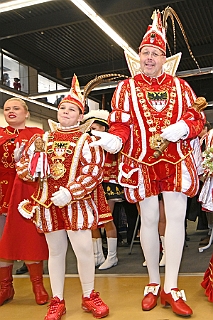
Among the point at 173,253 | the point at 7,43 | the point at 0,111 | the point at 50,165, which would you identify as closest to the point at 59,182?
the point at 50,165

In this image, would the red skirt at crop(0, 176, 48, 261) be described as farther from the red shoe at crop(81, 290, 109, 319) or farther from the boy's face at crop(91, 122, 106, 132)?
the boy's face at crop(91, 122, 106, 132)

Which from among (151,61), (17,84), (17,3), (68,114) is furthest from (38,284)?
(17,84)

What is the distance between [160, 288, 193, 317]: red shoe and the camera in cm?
219

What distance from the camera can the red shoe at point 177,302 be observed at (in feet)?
7.18

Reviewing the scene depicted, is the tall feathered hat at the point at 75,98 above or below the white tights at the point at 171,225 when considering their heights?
above

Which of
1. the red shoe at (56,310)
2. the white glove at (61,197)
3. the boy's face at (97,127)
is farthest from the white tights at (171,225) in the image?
the boy's face at (97,127)

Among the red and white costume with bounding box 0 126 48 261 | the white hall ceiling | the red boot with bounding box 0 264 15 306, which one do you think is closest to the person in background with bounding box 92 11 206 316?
the red and white costume with bounding box 0 126 48 261

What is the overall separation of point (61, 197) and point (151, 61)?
90 cm

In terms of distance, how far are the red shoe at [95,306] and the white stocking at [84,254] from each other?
0.11 feet

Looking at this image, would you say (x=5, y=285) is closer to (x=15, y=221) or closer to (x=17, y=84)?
(x=15, y=221)

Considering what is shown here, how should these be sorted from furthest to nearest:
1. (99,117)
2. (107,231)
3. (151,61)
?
(99,117), (107,231), (151,61)

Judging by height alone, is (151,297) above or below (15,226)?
below

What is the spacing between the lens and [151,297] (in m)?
2.36

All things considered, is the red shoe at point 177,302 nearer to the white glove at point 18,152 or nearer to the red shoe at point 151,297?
the red shoe at point 151,297
